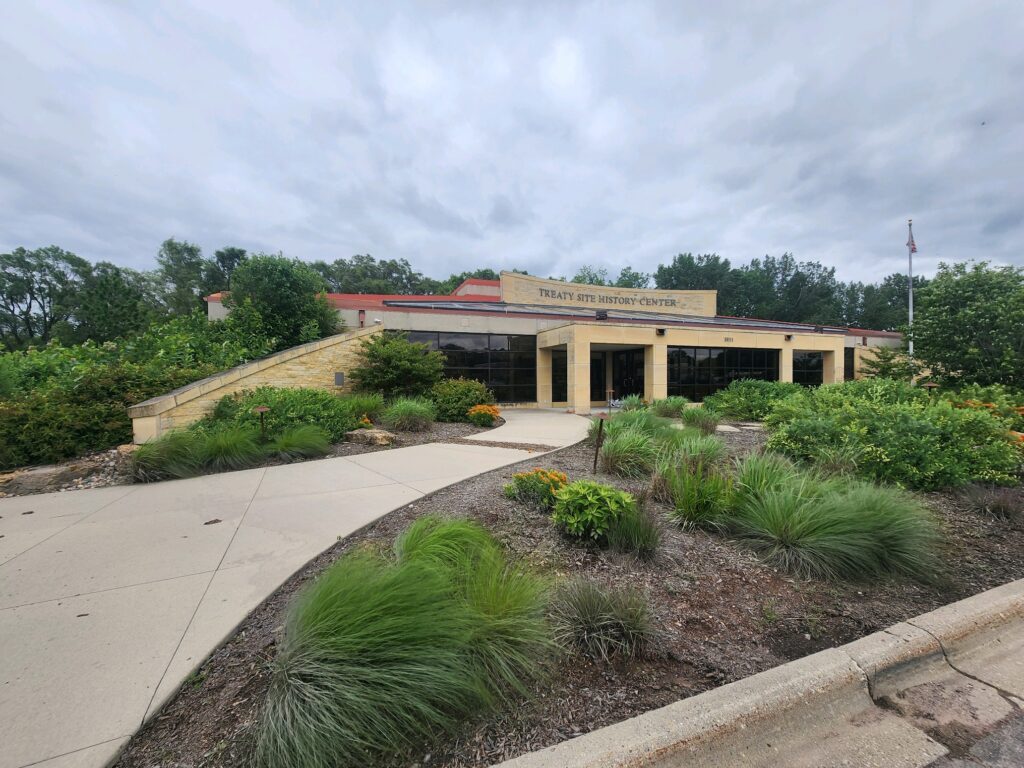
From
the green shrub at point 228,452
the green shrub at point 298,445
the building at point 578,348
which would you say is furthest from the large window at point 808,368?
the green shrub at point 228,452

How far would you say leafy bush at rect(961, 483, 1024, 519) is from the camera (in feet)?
14.0

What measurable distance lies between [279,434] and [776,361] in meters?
21.8

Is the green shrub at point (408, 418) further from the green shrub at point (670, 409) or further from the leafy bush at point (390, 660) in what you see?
the leafy bush at point (390, 660)

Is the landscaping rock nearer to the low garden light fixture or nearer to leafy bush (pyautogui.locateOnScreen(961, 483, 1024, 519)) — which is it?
the low garden light fixture

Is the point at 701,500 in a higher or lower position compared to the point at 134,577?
higher

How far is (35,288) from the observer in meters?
42.0

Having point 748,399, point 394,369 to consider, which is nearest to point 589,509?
point 394,369

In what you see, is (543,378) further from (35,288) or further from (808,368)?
(35,288)

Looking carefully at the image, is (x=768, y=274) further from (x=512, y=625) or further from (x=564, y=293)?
(x=512, y=625)

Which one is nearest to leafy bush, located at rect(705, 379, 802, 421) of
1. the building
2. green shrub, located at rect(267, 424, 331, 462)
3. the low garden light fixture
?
the building

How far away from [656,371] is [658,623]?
15.4 meters

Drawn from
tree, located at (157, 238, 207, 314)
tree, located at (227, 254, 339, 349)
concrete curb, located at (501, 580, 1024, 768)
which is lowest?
concrete curb, located at (501, 580, 1024, 768)

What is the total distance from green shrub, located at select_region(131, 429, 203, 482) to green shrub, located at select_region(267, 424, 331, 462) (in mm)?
1090

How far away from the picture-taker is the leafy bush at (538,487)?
14.4ft
